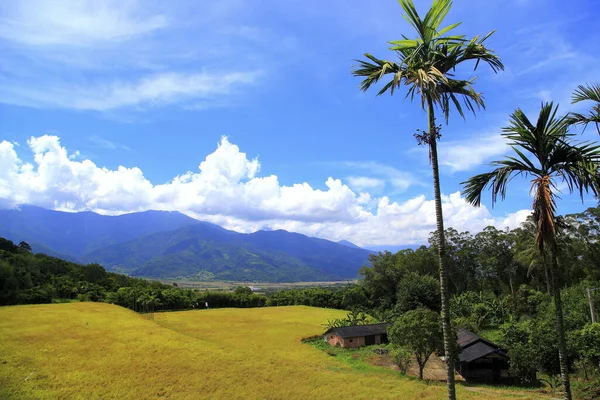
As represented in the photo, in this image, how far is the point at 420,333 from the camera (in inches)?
1158

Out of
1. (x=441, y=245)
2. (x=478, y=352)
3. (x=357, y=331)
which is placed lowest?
(x=357, y=331)

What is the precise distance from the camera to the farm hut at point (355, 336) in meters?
47.5

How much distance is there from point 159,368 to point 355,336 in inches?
1099

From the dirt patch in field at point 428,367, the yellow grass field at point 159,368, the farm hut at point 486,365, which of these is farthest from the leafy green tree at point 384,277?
the farm hut at point 486,365

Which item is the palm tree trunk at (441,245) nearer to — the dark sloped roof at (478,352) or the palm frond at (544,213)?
the palm frond at (544,213)

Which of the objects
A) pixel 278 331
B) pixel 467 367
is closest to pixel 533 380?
pixel 467 367

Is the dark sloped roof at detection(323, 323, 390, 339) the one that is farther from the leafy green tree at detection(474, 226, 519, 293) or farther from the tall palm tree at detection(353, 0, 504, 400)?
the tall palm tree at detection(353, 0, 504, 400)

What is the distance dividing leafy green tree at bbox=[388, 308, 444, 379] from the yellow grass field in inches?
123

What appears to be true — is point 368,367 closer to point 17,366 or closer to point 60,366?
point 60,366

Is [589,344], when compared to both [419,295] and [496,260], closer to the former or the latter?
[419,295]

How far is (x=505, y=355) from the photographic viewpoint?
3159 centimetres

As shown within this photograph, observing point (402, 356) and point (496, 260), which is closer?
point (402, 356)

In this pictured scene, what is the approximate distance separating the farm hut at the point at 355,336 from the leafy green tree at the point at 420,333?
1757 cm

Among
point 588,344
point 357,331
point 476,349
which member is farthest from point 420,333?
point 357,331
